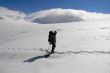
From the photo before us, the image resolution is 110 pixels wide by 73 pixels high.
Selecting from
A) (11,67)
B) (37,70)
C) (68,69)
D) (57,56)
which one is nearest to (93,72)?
(68,69)

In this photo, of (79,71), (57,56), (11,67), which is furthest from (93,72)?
(11,67)

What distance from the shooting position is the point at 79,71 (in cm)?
1020

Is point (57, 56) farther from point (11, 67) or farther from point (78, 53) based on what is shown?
point (11, 67)

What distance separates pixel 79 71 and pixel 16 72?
337 centimetres

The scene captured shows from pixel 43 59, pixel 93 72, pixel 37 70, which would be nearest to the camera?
pixel 93 72

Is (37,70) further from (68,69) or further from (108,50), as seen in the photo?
(108,50)

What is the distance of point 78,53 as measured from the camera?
1338 centimetres

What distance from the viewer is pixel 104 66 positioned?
10.6 m

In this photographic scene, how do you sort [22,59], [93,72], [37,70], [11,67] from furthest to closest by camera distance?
1. [22,59]
2. [11,67]
3. [37,70]
4. [93,72]

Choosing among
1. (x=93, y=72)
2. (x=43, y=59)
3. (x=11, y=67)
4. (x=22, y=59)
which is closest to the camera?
(x=93, y=72)

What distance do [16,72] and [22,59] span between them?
276cm

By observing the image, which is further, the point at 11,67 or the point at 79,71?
the point at 11,67

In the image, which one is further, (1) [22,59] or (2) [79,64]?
(1) [22,59]

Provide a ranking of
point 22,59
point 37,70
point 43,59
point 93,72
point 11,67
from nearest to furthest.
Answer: point 93,72 < point 37,70 < point 11,67 < point 43,59 < point 22,59
